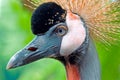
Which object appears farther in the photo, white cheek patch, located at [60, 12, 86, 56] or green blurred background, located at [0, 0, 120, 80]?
green blurred background, located at [0, 0, 120, 80]

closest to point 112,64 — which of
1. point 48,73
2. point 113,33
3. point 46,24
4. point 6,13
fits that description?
point 48,73

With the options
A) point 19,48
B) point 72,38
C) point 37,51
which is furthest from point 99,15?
point 19,48

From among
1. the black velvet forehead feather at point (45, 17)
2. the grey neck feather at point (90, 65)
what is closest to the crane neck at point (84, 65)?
the grey neck feather at point (90, 65)

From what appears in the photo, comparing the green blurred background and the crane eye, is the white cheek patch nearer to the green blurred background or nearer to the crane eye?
the crane eye

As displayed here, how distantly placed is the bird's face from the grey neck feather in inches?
2.0

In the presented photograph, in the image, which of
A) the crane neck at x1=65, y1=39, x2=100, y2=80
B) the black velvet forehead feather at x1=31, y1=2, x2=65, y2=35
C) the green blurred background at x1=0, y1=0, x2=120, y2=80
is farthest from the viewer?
the green blurred background at x1=0, y1=0, x2=120, y2=80

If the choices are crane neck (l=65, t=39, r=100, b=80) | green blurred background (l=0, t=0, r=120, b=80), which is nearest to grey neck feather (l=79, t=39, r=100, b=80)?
crane neck (l=65, t=39, r=100, b=80)

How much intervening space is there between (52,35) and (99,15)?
8.6 inches

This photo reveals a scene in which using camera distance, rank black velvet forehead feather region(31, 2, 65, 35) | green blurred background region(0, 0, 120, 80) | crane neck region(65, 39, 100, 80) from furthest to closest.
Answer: green blurred background region(0, 0, 120, 80)
crane neck region(65, 39, 100, 80)
black velvet forehead feather region(31, 2, 65, 35)

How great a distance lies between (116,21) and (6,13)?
1399 mm

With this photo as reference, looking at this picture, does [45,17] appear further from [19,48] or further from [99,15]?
[19,48]

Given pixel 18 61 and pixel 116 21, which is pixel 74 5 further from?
pixel 18 61

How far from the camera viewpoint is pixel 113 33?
209 centimetres

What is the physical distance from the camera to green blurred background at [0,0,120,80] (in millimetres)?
3227
